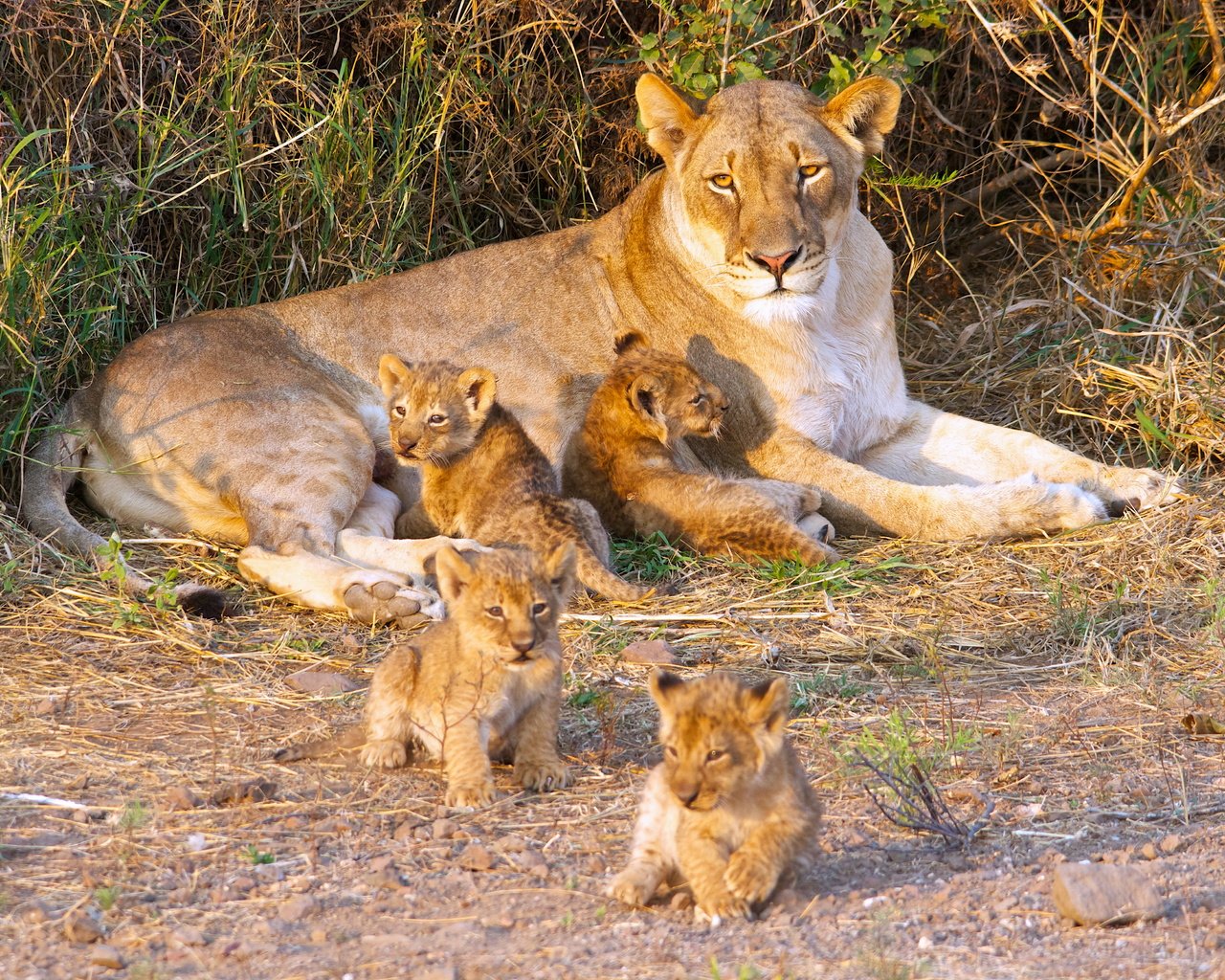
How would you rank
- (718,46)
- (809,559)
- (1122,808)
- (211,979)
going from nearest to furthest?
1. (211,979)
2. (1122,808)
3. (809,559)
4. (718,46)

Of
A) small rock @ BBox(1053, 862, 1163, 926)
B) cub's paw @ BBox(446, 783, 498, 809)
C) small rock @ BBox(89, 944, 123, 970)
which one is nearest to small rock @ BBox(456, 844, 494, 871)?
cub's paw @ BBox(446, 783, 498, 809)

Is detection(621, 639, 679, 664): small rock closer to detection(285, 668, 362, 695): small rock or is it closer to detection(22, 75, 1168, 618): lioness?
detection(285, 668, 362, 695): small rock

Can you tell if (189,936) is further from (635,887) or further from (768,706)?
(768,706)

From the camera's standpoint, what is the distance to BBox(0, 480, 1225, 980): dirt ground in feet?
9.93

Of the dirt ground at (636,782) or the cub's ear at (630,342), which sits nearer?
the dirt ground at (636,782)

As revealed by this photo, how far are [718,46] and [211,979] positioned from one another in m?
5.30

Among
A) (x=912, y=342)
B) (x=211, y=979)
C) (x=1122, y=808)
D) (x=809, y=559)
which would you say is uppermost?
(x=211, y=979)

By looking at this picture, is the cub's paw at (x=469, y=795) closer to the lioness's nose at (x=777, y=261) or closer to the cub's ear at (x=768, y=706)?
the cub's ear at (x=768, y=706)

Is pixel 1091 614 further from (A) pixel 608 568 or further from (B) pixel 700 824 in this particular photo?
(B) pixel 700 824

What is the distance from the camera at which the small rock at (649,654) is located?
16.0 feet

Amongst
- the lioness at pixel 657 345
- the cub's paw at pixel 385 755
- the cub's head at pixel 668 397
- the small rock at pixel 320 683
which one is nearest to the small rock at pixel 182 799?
the cub's paw at pixel 385 755

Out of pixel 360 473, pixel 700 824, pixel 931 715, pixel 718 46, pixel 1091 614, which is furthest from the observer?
pixel 718 46

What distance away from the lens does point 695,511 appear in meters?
5.77

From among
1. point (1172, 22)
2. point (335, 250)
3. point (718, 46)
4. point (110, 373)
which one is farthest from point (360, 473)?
point (1172, 22)
